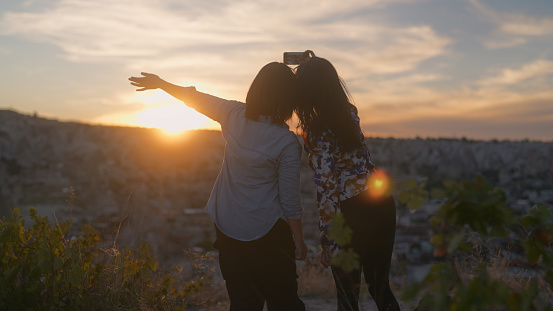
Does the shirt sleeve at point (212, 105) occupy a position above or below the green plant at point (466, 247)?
above

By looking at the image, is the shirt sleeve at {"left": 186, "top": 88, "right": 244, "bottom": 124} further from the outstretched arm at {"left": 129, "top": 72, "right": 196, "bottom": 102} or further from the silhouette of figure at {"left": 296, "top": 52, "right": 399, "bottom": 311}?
the silhouette of figure at {"left": 296, "top": 52, "right": 399, "bottom": 311}

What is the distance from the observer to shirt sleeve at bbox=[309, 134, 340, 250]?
3.01 m

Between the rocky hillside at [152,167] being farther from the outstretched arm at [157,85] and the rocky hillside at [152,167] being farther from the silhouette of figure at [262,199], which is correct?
the silhouette of figure at [262,199]

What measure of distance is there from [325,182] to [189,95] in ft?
3.37

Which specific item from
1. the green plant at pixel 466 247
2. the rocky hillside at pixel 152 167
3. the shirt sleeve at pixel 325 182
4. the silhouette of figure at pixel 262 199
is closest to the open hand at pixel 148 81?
the silhouette of figure at pixel 262 199

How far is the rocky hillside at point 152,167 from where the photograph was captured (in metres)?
16.9

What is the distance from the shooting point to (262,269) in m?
2.97

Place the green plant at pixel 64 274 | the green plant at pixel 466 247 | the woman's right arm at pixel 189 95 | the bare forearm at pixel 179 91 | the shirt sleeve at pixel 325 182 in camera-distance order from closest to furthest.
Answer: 1. the green plant at pixel 466 247
2. the shirt sleeve at pixel 325 182
3. the woman's right arm at pixel 189 95
4. the bare forearm at pixel 179 91
5. the green plant at pixel 64 274

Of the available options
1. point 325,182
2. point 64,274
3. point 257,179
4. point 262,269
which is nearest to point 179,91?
point 257,179

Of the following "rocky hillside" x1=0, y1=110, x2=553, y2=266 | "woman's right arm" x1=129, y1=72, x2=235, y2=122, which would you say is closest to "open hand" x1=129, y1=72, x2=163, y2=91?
"woman's right arm" x1=129, y1=72, x2=235, y2=122

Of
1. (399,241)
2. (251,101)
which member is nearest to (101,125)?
(399,241)

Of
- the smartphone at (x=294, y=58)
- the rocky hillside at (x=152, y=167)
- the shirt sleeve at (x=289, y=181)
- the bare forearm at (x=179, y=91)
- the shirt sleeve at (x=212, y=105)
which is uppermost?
the smartphone at (x=294, y=58)

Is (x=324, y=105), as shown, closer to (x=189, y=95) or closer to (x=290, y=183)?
(x=290, y=183)

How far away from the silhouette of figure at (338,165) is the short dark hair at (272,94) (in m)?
0.18
